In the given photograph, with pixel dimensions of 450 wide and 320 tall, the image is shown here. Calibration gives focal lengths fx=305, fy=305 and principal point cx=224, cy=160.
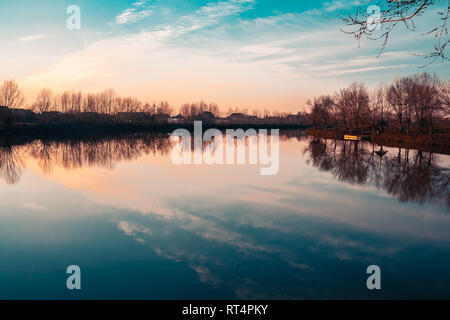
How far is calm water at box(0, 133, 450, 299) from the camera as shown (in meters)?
4.92

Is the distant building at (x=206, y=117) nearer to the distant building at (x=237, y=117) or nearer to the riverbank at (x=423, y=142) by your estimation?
the distant building at (x=237, y=117)

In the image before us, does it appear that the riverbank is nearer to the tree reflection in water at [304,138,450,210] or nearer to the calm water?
the tree reflection in water at [304,138,450,210]

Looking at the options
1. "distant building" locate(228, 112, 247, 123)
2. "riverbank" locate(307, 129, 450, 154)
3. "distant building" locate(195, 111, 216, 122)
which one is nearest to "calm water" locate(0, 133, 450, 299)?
"riverbank" locate(307, 129, 450, 154)

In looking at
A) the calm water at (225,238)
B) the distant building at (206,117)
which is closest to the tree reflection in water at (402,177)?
the calm water at (225,238)

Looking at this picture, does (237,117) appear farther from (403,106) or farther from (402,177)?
(402,177)

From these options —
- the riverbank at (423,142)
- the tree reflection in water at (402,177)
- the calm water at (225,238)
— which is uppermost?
the riverbank at (423,142)

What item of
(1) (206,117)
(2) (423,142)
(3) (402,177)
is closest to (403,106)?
(2) (423,142)

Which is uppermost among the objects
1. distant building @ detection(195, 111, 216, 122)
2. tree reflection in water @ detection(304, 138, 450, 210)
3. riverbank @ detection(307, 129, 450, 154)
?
distant building @ detection(195, 111, 216, 122)

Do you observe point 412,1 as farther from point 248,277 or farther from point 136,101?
point 136,101

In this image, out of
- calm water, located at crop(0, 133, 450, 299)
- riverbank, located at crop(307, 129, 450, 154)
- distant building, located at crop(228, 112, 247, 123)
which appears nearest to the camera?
calm water, located at crop(0, 133, 450, 299)

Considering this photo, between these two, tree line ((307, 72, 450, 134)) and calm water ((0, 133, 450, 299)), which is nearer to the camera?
calm water ((0, 133, 450, 299))

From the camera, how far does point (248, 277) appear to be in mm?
5160

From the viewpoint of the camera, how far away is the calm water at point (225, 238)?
4.92 metres

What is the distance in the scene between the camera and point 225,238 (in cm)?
695
